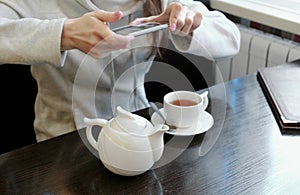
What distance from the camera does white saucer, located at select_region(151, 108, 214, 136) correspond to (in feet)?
2.67

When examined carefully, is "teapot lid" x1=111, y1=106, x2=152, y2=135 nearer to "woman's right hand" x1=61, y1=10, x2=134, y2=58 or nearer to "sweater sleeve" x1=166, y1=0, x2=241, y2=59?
"woman's right hand" x1=61, y1=10, x2=134, y2=58

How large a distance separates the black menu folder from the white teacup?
0.53 ft

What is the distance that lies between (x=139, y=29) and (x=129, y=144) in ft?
0.79

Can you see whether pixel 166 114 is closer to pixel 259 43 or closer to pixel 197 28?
pixel 197 28

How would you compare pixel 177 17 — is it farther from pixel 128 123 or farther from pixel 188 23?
pixel 128 123

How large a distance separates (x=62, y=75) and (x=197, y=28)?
0.34m

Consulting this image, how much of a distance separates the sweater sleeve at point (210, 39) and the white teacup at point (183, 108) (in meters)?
0.17

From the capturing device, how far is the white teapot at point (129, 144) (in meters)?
0.67

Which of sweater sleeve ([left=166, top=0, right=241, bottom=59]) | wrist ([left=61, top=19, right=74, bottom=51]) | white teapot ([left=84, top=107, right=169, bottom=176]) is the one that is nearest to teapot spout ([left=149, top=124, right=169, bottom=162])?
white teapot ([left=84, top=107, right=169, bottom=176])

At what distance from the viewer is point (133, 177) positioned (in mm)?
701

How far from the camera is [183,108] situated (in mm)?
801

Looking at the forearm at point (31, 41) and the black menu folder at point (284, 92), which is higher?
the forearm at point (31, 41)

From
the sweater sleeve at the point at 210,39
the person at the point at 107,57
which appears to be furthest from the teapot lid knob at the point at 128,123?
the sweater sleeve at the point at 210,39

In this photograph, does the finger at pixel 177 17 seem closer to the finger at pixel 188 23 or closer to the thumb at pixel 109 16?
the finger at pixel 188 23
